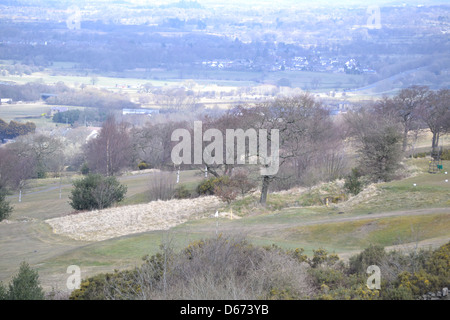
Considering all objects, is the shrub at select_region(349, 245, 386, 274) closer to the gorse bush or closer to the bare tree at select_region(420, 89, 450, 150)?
the gorse bush

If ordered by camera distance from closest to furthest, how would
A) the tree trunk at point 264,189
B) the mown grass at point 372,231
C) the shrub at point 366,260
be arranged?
the shrub at point 366,260
the mown grass at point 372,231
the tree trunk at point 264,189

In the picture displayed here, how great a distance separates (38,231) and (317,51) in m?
151

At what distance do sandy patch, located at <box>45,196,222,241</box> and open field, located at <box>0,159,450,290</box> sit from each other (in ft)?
1.68

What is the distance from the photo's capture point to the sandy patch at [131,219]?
25.3 m

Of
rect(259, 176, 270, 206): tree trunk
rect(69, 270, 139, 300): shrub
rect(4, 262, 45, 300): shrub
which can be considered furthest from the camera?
rect(259, 176, 270, 206): tree trunk

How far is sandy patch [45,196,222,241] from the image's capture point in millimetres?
25297

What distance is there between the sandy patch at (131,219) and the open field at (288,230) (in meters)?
0.51

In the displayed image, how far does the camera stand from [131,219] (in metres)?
27.7

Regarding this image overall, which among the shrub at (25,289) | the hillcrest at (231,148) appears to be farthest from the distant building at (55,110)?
the shrub at (25,289)

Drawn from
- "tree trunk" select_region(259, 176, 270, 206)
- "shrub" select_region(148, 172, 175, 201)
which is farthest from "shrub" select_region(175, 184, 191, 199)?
"tree trunk" select_region(259, 176, 270, 206)

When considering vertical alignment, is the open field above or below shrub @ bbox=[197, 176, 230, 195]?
above

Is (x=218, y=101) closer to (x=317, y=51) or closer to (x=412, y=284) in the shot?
(x=317, y=51)

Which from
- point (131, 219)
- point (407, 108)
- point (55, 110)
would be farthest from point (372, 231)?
point (55, 110)

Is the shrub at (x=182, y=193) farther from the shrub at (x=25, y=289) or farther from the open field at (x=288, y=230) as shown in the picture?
the shrub at (x=25, y=289)
